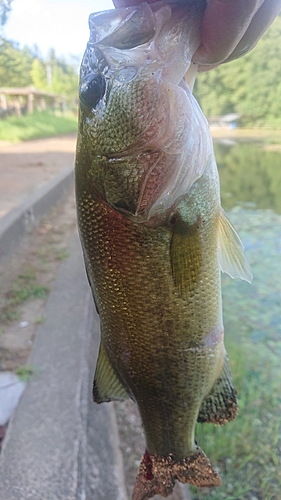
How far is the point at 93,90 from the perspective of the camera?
3.92 feet

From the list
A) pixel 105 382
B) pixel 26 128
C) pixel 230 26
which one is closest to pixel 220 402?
pixel 105 382

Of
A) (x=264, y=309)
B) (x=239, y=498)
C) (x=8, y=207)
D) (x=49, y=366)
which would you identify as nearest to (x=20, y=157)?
(x=8, y=207)

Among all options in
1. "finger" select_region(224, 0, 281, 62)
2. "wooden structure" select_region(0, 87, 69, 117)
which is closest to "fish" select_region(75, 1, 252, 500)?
"finger" select_region(224, 0, 281, 62)

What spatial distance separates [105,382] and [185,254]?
561 millimetres

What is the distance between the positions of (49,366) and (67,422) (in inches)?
23.3

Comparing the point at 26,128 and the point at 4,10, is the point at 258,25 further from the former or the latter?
the point at 26,128

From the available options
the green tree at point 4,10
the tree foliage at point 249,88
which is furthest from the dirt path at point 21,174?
the tree foliage at point 249,88

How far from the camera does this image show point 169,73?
111cm

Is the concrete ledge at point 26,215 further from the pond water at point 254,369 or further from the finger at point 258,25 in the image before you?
the finger at point 258,25

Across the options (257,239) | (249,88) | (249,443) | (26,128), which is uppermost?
(249,443)

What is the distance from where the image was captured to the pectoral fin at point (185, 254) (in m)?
1.24

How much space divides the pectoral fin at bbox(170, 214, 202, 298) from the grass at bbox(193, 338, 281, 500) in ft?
6.09

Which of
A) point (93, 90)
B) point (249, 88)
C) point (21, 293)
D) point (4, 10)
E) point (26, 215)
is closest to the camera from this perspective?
point (93, 90)

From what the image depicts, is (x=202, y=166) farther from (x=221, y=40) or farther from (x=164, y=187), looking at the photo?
(x=221, y=40)
